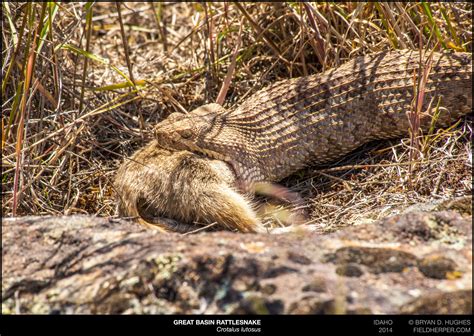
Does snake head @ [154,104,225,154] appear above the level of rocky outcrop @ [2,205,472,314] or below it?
above

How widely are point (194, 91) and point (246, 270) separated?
287 cm

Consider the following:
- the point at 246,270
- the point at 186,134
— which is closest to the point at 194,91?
the point at 186,134

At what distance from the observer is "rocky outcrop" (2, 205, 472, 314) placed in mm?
2512

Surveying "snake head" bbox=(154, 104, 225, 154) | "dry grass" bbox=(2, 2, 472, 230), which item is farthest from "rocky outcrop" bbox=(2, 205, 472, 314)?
"snake head" bbox=(154, 104, 225, 154)

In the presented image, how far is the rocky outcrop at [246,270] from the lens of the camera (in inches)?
98.9

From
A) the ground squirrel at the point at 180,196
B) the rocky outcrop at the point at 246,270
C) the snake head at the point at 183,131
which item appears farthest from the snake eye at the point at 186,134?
the rocky outcrop at the point at 246,270

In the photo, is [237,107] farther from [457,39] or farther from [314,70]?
[457,39]

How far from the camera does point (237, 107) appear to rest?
4742 mm

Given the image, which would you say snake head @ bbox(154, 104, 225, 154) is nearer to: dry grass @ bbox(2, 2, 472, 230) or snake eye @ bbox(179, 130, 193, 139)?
snake eye @ bbox(179, 130, 193, 139)

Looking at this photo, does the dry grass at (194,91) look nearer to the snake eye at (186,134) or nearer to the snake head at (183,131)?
the snake head at (183,131)

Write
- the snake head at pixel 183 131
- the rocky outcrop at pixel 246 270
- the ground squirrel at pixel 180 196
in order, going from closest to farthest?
the rocky outcrop at pixel 246 270, the ground squirrel at pixel 180 196, the snake head at pixel 183 131

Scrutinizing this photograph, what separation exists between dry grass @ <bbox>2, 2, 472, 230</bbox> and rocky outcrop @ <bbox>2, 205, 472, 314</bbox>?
2.69 ft

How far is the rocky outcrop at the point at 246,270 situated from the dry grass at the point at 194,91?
2.69 ft
